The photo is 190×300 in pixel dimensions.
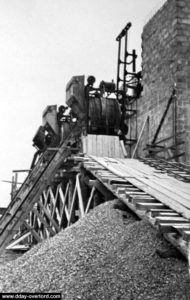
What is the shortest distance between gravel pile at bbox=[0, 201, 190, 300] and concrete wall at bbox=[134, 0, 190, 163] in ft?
18.9

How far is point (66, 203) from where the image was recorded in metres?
13.8

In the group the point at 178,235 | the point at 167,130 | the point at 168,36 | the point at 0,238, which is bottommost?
the point at 0,238

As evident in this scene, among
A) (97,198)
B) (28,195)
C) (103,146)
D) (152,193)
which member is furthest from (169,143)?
(152,193)

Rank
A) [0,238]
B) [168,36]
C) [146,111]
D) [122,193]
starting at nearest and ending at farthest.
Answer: [122,193], [0,238], [168,36], [146,111]

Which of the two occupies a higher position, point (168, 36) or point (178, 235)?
point (168, 36)

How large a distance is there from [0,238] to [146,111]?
700 cm

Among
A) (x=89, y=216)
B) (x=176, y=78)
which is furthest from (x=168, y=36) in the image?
(x=89, y=216)

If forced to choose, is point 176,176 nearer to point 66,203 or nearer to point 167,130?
point 167,130

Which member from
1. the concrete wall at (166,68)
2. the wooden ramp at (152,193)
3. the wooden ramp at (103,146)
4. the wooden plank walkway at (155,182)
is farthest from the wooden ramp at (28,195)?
the concrete wall at (166,68)

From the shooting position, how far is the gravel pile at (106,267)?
17.9 feet

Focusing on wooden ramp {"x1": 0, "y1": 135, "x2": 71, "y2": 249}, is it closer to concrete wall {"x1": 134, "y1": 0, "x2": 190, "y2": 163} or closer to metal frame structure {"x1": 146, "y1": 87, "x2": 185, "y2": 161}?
metal frame structure {"x1": 146, "y1": 87, "x2": 185, "y2": 161}

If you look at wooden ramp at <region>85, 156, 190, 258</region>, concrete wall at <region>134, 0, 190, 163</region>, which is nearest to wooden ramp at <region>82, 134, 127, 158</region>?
wooden ramp at <region>85, 156, 190, 258</region>

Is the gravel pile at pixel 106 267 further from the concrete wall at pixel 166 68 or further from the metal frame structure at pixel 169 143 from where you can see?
the concrete wall at pixel 166 68

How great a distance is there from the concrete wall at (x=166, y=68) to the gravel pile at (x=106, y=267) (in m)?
5.77
